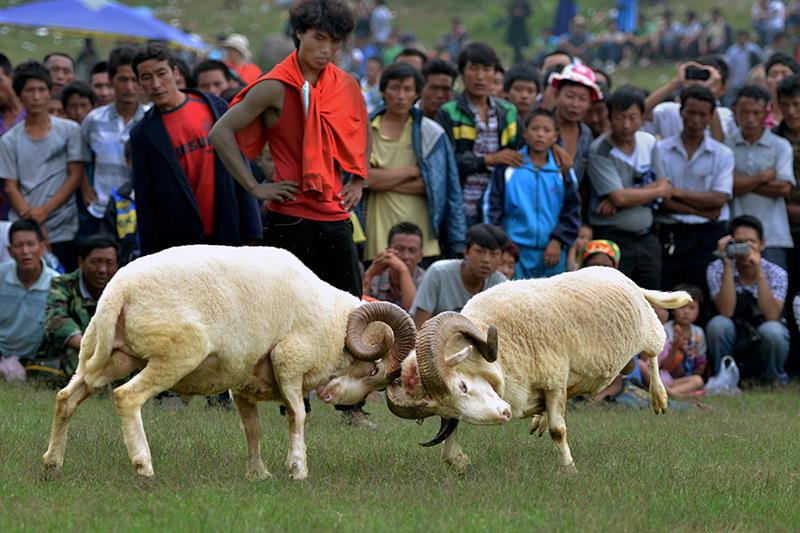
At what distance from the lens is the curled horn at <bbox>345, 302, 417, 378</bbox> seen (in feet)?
25.1

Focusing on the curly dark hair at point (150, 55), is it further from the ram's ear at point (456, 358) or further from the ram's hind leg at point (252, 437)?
the ram's ear at point (456, 358)

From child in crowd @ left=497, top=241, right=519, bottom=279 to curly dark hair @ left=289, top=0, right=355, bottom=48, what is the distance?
3.52 meters

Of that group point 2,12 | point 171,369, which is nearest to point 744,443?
point 171,369

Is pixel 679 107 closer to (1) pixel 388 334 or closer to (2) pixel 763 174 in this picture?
(2) pixel 763 174

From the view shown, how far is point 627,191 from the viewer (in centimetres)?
1259

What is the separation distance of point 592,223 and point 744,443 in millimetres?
3726

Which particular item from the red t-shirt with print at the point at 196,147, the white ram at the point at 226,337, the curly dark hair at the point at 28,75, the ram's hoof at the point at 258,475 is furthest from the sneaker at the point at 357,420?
the curly dark hair at the point at 28,75

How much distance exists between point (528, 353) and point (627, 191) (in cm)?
500

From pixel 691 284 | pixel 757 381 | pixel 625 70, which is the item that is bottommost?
pixel 625 70

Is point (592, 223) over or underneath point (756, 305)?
over

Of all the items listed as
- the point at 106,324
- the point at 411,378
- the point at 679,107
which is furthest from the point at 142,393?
the point at 679,107

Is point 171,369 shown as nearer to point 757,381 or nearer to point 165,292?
point 165,292

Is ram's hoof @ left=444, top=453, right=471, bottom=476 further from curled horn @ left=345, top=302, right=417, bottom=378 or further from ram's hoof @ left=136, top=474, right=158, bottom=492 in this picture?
ram's hoof @ left=136, top=474, right=158, bottom=492

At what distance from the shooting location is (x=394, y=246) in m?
11.9
